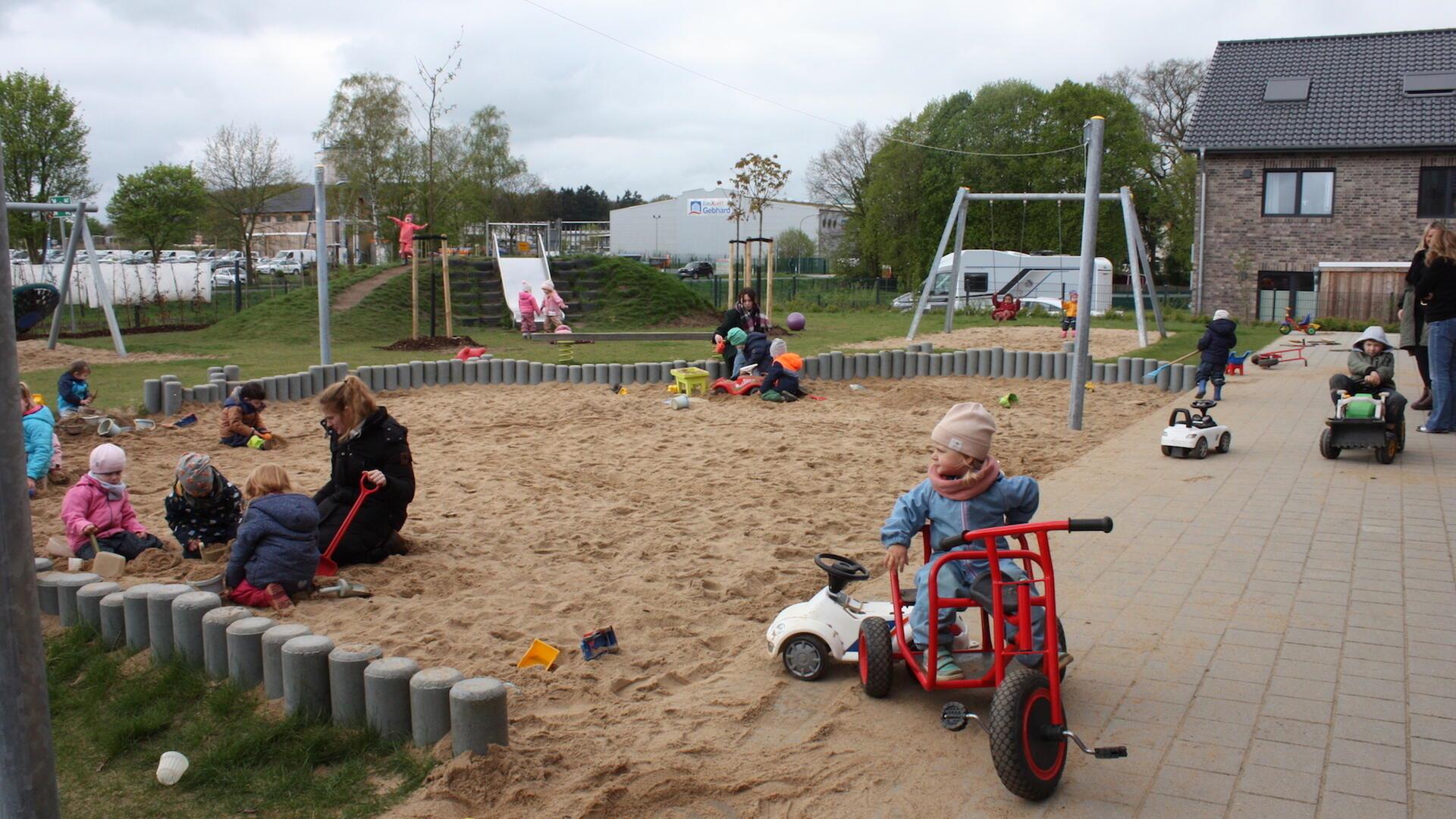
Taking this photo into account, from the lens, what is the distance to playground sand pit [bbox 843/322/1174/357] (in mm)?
20141

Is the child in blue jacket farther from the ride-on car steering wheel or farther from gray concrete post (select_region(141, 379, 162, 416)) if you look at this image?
the ride-on car steering wheel

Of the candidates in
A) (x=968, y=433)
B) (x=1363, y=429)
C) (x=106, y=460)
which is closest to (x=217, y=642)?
(x=106, y=460)

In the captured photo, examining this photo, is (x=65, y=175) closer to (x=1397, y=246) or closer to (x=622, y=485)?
(x=622, y=485)

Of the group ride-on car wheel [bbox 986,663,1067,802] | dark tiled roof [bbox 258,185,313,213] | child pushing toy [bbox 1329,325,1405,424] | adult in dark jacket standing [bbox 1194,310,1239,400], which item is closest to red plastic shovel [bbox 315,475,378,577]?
ride-on car wheel [bbox 986,663,1067,802]

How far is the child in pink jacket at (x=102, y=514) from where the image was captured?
647 centimetres

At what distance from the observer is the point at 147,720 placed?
446cm

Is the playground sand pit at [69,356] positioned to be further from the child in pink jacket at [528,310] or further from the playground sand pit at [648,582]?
the child in pink jacket at [528,310]

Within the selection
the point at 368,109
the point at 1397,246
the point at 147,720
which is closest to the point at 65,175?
the point at 368,109

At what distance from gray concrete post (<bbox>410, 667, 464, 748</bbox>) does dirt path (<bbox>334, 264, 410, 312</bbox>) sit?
22357mm

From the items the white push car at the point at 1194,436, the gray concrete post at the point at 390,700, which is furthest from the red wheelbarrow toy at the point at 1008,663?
the white push car at the point at 1194,436

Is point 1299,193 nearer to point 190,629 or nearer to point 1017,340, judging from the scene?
point 1017,340

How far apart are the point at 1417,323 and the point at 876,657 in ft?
31.4

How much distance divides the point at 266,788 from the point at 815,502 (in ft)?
15.9

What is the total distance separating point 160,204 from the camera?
1443 inches
